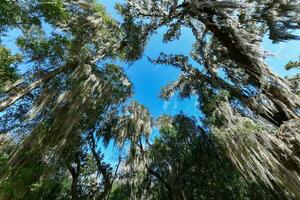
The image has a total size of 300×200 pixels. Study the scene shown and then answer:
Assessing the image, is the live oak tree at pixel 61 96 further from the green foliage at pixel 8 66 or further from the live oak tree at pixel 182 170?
the live oak tree at pixel 182 170

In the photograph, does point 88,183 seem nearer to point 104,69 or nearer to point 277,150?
point 104,69

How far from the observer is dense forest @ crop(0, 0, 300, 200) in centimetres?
540

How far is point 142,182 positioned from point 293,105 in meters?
4.84

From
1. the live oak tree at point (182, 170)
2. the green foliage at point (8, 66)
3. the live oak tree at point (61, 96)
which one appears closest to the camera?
the live oak tree at point (61, 96)

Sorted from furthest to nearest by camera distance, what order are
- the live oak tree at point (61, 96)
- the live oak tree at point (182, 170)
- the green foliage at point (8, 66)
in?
the live oak tree at point (182, 170)
the green foliage at point (8, 66)
the live oak tree at point (61, 96)

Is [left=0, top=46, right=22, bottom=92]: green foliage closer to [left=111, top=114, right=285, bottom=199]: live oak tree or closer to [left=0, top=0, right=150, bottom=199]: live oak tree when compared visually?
[left=0, top=0, right=150, bottom=199]: live oak tree

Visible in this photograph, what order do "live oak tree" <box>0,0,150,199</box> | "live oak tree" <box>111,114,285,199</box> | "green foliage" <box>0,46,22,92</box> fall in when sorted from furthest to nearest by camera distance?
"live oak tree" <box>111,114,285,199</box> < "green foliage" <box>0,46,22,92</box> < "live oak tree" <box>0,0,150,199</box>

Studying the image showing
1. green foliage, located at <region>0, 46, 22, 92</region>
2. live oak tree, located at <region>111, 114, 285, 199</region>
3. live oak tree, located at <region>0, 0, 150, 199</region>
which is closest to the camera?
live oak tree, located at <region>0, 0, 150, 199</region>

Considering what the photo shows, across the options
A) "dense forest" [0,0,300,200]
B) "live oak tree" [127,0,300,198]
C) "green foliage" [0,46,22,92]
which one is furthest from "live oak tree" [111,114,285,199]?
"green foliage" [0,46,22,92]

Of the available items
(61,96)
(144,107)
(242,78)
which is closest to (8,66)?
(61,96)

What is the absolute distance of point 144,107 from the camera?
9.17 m

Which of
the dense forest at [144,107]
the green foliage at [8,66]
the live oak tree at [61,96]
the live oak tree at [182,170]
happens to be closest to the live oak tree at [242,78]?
the dense forest at [144,107]

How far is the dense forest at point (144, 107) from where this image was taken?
17.7ft

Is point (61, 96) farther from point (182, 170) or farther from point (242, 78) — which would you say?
point (242, 78)
